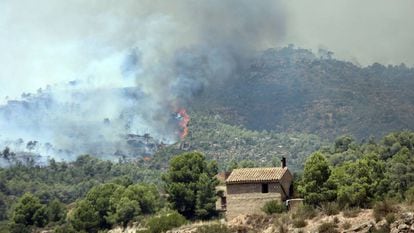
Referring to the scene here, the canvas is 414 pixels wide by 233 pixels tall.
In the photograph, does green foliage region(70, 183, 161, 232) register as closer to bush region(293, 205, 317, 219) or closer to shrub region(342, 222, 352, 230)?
bush region(293, 205, 317, 219)

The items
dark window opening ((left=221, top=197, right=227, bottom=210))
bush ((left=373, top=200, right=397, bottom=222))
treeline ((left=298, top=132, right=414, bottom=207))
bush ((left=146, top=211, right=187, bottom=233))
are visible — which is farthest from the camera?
dark window opening ((left=221, top=197, right=227, bottom=210))

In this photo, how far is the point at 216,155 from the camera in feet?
635

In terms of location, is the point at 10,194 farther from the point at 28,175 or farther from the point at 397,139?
the point at 397,139

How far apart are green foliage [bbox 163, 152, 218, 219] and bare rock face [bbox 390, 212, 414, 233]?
3013 cm

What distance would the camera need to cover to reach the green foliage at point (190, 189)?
261 ft

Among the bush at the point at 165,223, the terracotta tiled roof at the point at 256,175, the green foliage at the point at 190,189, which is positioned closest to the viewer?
the bush at the point at 165,223

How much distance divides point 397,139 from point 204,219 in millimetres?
42369

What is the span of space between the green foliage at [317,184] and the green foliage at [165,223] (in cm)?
1202

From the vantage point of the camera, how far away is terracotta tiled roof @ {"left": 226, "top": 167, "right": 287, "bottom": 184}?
72438mm

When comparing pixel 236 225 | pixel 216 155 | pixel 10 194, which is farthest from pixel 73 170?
pixel 236 225

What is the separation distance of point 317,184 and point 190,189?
1731 cm

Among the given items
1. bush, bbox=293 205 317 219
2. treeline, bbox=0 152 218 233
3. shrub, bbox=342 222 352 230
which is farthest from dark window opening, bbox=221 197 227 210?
shrub, bbox=342 222 352 230

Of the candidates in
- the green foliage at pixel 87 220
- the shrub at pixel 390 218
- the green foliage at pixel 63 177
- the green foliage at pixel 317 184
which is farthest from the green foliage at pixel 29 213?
the shrub at pixel 390 218

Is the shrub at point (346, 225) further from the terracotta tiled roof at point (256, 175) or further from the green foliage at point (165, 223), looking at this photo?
the green foliage at point (165, 223)
